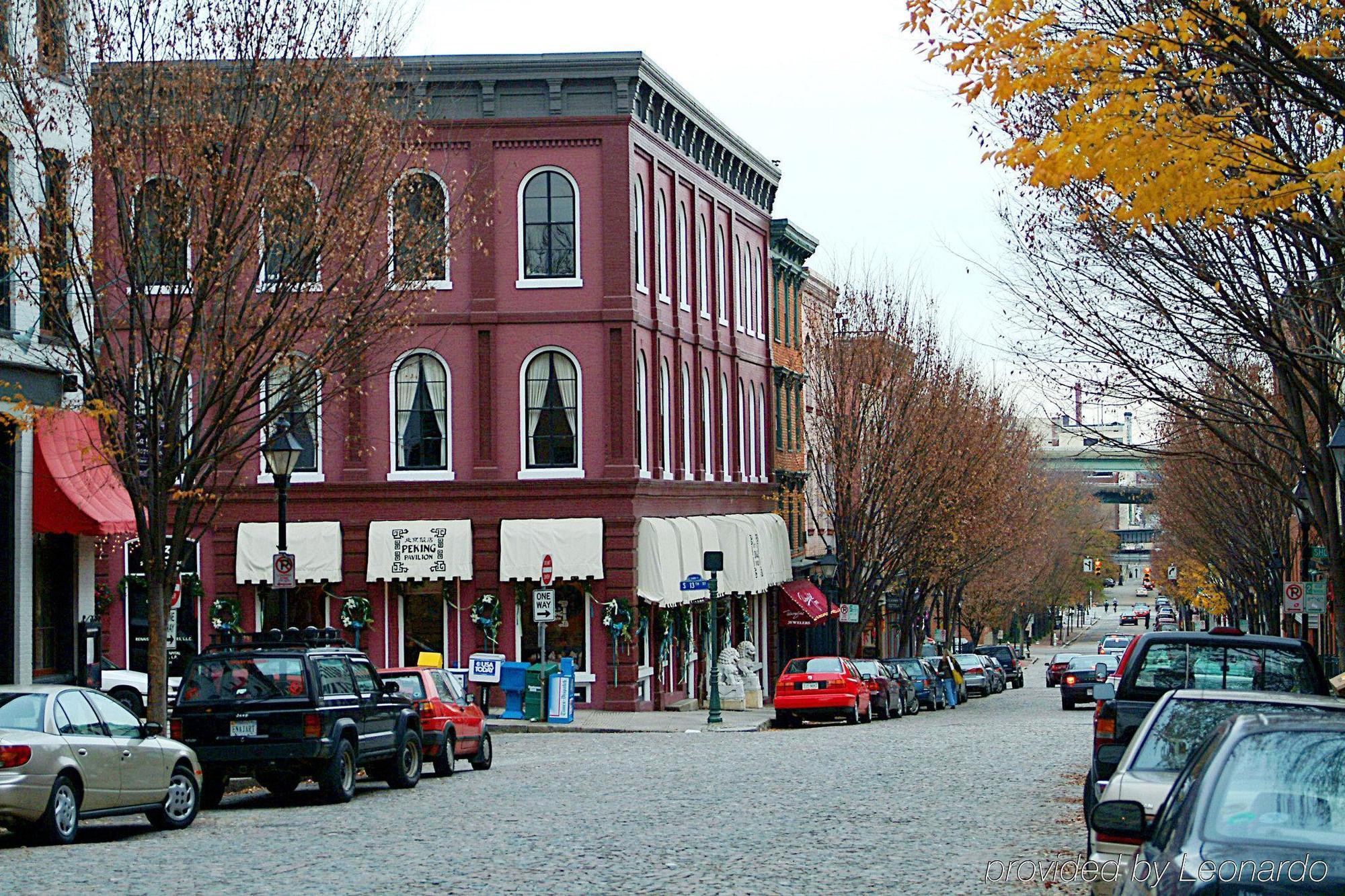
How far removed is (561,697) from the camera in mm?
35406

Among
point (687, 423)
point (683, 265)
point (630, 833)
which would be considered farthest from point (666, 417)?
point (630, 833)

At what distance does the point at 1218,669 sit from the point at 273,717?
955 cm

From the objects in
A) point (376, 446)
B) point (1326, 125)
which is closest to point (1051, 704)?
point (376, 446)

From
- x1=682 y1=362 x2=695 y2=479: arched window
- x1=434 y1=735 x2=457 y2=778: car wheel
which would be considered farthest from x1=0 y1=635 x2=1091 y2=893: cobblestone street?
x1=682 y1=362 x2=695 y2=479: arched window

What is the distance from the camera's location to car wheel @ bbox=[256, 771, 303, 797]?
64.4ft

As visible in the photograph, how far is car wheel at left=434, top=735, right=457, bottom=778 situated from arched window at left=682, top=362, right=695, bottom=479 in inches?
828

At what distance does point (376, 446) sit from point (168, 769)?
22.4m

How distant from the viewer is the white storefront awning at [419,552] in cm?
3925

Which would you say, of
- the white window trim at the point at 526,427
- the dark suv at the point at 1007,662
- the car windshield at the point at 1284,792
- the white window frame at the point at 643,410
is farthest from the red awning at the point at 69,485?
the dark suv at the point at 1007,662

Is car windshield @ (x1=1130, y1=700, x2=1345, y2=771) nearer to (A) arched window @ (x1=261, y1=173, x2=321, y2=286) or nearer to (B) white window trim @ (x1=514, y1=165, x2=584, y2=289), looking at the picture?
(A) arched window @ (x1=261, y1=173, x2=321, y2=286)

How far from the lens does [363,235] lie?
74.3 feet

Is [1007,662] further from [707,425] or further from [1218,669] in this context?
[1218,669]

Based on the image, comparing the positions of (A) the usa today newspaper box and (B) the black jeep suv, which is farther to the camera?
(A) the usa today newspaper box

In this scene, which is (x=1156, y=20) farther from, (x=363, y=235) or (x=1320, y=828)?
(x=363, y=235)
